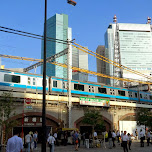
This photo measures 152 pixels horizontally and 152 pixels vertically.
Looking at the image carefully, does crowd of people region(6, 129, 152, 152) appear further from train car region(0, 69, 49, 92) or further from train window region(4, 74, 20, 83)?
train window region(4, 74, 20, 83)

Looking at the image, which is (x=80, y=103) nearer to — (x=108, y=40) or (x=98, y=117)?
(x=98, y=117)

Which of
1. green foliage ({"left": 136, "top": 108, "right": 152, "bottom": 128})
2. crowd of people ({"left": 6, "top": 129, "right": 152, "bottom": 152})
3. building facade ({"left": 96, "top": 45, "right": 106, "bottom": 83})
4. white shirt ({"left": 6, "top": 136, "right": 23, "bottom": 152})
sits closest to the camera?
white shirt ({"left": 6, "top": 136, "right": 23, "bottom": 152})

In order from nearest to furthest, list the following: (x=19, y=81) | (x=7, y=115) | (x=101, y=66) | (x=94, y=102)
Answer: (x=7, y=115) → (x=19, y=81) → (x=94, y=102) → (x=101, y=66)

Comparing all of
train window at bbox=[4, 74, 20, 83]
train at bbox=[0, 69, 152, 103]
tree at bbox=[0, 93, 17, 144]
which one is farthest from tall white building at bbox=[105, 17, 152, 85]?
tree at bbox=[0, 93, 17, 144]

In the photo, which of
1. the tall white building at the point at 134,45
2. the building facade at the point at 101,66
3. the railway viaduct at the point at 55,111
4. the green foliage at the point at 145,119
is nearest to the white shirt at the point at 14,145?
the railway viaduct at the point at 55,111

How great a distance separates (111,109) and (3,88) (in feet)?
74.4

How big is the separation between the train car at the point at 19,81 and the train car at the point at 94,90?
100 inches

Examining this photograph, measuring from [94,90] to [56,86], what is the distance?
8.82 m

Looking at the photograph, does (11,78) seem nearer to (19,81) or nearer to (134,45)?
(19,81)

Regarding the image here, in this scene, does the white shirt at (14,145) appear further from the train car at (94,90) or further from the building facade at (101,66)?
the building facade at (101,66)

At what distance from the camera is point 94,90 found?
141 ft

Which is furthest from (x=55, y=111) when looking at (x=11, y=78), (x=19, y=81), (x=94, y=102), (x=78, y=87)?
(x=11, y=78)

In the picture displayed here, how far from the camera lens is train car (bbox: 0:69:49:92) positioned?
3139cm

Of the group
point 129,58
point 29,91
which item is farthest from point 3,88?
point 129,58
